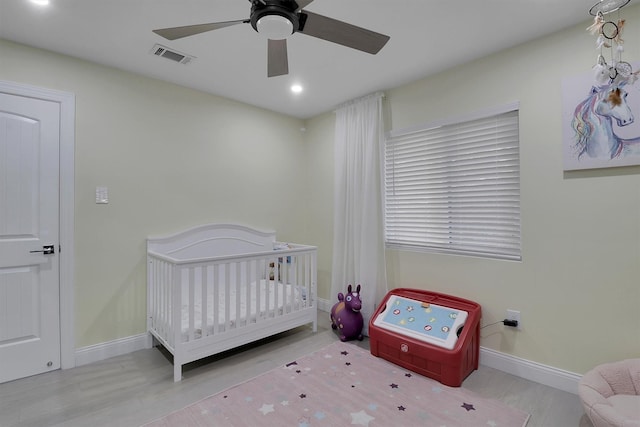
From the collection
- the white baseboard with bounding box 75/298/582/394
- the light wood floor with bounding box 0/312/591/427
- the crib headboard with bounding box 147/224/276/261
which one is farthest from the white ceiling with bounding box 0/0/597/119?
the light wood floor with bounding box 0/312/591/427

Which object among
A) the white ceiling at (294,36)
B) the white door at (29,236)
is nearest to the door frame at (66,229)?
the white door at (29,236)

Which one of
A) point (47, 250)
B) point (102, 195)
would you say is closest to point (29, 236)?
point (47, 250)

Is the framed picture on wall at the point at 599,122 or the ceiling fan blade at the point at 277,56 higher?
the ceiling fan blade at the point at 277,56

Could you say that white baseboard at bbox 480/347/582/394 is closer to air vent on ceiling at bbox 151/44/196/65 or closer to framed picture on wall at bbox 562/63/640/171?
framed picture on wall at bbox 562/63/640/171

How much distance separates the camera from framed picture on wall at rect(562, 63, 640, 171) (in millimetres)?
1854

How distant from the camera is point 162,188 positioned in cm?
289

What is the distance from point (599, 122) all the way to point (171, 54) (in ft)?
9.78

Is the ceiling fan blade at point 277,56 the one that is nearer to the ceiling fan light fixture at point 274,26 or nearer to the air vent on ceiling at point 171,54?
the ceiling fan light fixture at point 274,26

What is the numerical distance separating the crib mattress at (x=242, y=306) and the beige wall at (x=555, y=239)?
141 cm

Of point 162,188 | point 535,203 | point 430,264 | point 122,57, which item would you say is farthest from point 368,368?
point 122,57

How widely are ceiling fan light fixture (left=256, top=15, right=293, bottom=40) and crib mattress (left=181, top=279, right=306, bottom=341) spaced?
1811mm

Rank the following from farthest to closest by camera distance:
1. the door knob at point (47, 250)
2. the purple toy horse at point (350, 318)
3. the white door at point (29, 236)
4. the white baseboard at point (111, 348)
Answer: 1. the purple toy horse at point (350, 318)
2. the white baseboard at point (111, 348)
3. the door knob at point (47, 250)
4. the white door at point (29, 236)

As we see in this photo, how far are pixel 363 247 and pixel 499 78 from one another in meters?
1.79

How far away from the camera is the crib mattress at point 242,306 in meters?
2.41
